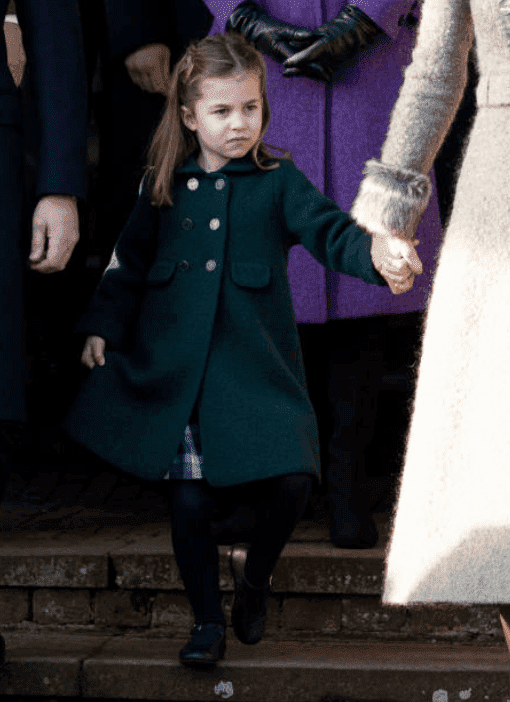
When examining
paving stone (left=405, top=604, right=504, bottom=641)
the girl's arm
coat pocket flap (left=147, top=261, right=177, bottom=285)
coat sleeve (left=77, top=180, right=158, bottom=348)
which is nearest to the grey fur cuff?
the girl's arm

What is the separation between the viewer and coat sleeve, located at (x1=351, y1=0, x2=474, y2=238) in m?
1.74

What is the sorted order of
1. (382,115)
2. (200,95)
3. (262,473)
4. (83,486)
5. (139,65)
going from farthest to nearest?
(83,486), (139,65), (382,115), (200,95), (262,473)

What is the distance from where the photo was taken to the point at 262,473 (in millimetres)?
2113

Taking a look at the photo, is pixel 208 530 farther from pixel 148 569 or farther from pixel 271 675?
pixel 148 569

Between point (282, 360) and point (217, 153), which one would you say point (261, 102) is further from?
point (282, 360)

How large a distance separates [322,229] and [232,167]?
279 millimetres

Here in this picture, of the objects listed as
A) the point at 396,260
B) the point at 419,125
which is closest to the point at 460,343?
the point at 396,260

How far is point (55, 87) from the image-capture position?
2031 mm

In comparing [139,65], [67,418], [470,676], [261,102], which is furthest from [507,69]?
[139,65]

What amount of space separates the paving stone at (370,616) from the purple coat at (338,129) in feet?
2.43

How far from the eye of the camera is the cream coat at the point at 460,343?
64.9 inches

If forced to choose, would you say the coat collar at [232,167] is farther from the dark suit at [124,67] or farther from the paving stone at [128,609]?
the paving stone at [128,609]

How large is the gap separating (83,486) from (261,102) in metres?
1.98

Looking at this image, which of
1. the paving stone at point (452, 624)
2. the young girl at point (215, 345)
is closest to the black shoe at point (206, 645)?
the young girl at point (215, 345)
